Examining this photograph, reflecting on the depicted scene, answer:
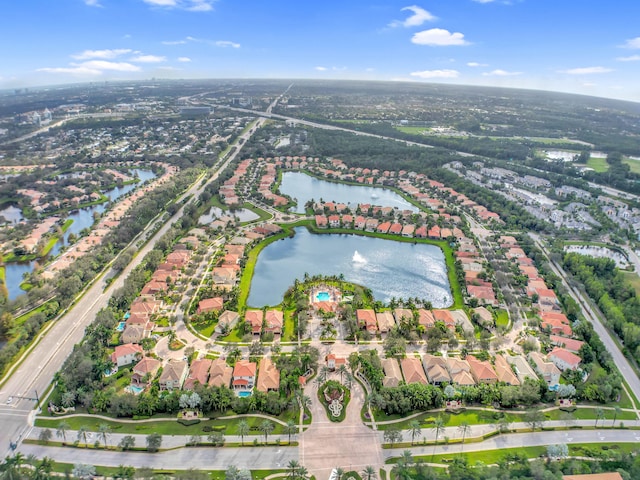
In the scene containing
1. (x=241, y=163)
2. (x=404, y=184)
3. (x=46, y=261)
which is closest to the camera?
(x=46, y=261)

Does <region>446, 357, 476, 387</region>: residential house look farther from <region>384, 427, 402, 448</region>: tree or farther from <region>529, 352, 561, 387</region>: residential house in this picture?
<region>384, 427, 402, 448</region>: tree

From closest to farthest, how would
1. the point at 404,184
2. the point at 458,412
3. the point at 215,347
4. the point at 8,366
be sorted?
the point at 458,412, the point at 8,366, the point at 215,347, the point at 404,184

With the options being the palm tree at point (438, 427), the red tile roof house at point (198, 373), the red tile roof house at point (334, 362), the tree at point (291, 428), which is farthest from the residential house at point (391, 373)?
the red tile roof house at point (198, 373)

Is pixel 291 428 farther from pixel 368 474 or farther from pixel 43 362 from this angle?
pixel 43 362

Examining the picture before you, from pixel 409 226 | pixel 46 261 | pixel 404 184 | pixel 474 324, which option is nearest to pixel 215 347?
pixel 474 324

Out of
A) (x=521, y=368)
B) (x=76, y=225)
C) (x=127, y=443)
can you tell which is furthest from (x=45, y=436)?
(x=76, y=225)

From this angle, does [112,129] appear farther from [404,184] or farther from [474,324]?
[474,324]
